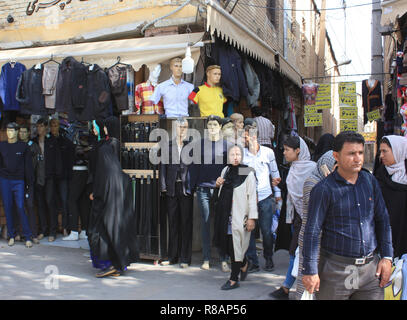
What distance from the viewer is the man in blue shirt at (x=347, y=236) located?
2.98 m

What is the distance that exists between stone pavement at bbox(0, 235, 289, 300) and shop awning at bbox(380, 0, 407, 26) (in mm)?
3779

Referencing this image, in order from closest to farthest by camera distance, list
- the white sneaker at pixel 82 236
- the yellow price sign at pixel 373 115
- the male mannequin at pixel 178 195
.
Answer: the male mannequin at pixel 178 195 < the white sneaker at pixel 82 236 < the yellow price sign at pixel 373 115

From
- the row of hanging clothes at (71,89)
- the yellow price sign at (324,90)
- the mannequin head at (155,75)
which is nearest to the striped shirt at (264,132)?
the mannequin head at (155,75)

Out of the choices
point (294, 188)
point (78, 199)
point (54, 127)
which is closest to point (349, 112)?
point (294, 188)

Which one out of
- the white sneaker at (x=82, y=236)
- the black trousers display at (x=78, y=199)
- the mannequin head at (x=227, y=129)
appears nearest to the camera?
the mannequin head at (x=227, y=129)

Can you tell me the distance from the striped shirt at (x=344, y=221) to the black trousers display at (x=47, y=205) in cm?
574

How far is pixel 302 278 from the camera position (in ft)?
10.1

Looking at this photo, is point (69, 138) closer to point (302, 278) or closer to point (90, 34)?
point (90, 34)

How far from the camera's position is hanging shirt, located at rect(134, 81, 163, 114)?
273 inches

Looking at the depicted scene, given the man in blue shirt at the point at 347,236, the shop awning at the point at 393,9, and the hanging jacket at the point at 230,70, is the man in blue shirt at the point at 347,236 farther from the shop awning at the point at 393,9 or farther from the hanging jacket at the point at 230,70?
the hanging jacket at the point at 230,70

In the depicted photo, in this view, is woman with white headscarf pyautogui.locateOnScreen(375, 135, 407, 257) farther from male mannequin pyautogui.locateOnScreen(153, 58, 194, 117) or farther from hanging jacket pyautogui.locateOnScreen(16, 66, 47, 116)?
hanging jacket pyautogui.locateOnScreen(16, 66, 47, 116)

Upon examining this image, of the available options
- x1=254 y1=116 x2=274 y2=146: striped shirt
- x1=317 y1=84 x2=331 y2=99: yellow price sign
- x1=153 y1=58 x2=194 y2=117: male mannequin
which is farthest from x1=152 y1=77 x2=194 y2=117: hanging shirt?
x1=317 y1=84 x2=331 y2=99: yellow price sign

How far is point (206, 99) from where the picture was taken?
6.77m

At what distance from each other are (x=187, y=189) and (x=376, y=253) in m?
3.33
